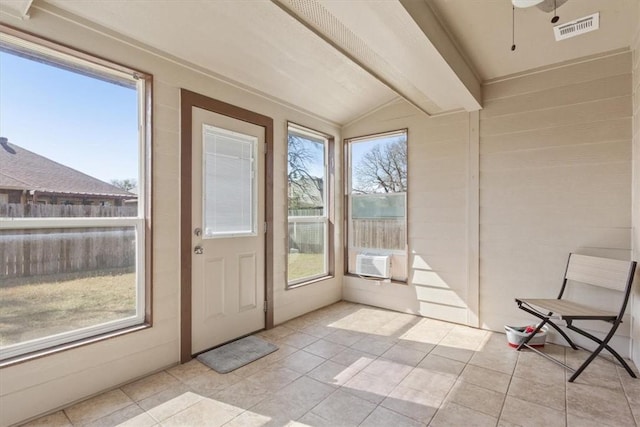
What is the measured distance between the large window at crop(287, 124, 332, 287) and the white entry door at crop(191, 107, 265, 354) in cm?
52

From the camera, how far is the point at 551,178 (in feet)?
9.67

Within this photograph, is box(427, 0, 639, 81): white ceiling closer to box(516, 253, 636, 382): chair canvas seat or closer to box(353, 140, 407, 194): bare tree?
box(353, 140, 407, 194): bare tree

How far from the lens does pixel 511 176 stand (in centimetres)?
→ 315

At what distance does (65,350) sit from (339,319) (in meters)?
2.49

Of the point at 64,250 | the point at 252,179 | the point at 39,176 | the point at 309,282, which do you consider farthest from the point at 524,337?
the point at 39,176

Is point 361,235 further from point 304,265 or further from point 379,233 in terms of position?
point 304,265

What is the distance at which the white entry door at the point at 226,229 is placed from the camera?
2.71 m

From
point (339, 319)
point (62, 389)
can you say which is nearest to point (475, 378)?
point (339, 319)

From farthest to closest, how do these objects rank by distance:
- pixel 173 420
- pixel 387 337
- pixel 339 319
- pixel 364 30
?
pixel 339 319 → pixel 387 337 → pixel 364 30 → pixel 173 420

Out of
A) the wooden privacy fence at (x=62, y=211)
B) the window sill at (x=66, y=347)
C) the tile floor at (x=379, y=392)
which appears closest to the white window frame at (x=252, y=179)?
the wooden privacy fence at (x=62, y=211)

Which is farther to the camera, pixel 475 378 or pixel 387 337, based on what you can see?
pixel 387 337

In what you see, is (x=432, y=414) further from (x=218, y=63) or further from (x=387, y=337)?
(x=218, y=63)

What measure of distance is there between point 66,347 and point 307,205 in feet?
8.61

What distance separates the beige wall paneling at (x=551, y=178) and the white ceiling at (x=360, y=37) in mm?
230
